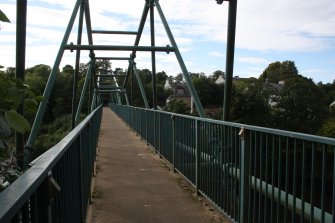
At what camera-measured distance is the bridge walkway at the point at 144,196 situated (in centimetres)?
544

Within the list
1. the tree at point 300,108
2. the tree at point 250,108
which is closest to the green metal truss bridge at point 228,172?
the tree at point 250,108

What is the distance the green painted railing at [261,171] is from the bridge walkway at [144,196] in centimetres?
27

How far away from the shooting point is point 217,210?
5.52m

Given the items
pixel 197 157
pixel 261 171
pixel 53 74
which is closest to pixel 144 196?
pixel 197 157

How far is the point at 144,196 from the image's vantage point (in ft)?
21.6

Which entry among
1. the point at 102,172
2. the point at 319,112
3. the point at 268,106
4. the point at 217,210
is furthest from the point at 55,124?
the point at 217,210

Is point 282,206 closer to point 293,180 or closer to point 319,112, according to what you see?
point 293,180

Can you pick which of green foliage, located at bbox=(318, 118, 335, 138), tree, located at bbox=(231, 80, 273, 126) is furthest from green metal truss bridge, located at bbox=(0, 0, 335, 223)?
tree, located at bbox=(231, 80, 273, 126)

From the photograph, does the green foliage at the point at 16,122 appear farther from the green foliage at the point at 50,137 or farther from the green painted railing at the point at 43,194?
the green foliage at the point at 50,137

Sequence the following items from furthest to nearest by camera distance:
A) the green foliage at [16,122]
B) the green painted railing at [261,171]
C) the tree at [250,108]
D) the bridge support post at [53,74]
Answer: the tree at [250,108] < the bridge support post at [53,74] < the green painted railing at [261,171] < the green foliage at [16,122]

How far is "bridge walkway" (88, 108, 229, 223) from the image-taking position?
544cm

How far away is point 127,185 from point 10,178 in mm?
5496

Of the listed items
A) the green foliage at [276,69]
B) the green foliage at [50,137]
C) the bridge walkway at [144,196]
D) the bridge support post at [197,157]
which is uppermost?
the green foliage at [276,69]

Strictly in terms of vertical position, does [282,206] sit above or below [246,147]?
below
